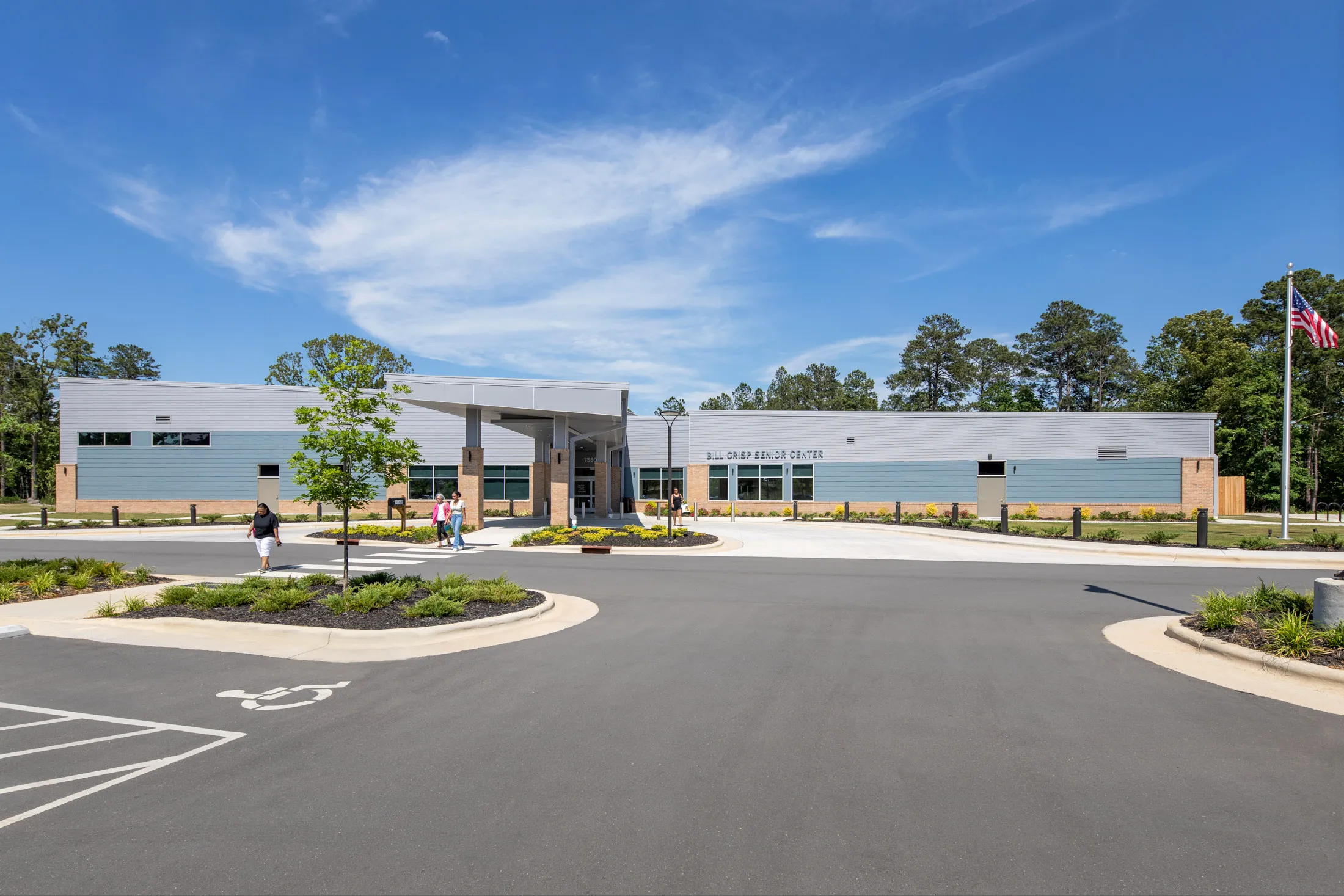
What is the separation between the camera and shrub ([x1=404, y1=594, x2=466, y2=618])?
9602 mm

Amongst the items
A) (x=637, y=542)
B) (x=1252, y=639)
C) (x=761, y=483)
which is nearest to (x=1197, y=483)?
(x=761, y=483)

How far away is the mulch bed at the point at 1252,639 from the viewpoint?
7.25m

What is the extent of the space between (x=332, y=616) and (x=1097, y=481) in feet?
134

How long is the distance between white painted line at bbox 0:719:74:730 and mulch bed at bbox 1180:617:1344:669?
464 inches

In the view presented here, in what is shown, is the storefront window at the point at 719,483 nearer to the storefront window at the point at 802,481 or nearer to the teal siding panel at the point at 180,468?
the storefront window at the point at 802,481

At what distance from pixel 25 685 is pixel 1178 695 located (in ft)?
37.2

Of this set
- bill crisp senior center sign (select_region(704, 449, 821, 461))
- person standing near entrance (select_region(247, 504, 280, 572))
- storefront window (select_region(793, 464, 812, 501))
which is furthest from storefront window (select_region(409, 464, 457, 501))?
person standing near entrance (select_region(247, 504, 280, 572))

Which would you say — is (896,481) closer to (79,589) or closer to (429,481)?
(429,481)

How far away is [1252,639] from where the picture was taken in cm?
817

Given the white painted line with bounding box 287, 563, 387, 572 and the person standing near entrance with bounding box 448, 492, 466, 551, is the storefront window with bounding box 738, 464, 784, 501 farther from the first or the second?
the white painted line with bounding box 287, 563, 387, 572

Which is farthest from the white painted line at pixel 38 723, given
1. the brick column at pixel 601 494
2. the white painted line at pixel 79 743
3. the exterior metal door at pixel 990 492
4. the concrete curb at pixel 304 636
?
the exterior metal door at pixel 990 492

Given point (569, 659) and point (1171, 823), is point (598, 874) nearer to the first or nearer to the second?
point (1171, 823)

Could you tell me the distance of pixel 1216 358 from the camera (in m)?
52.9

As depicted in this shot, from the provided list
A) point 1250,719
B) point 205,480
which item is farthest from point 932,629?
point 205,480
